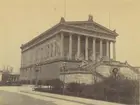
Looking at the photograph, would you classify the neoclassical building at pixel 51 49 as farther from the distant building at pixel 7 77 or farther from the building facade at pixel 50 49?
the distant building at pixel 7 77

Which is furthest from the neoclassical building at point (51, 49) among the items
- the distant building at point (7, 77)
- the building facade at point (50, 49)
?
the distant building at point (7, 77)

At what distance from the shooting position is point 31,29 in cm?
610

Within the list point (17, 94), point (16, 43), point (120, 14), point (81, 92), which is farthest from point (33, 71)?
point (120, 14)

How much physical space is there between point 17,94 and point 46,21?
261 cm

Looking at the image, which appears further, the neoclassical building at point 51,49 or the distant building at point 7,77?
the neoclassical building at point 51,49

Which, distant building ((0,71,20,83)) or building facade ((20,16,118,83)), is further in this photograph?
building facade ((20,16,118,83))

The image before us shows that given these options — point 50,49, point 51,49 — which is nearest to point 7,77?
point 50,49

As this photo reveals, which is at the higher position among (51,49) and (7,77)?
(51,49)

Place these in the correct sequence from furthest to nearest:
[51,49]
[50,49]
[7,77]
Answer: [51,49], [50,49], [7,77]

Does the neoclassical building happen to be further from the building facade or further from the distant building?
the distant building

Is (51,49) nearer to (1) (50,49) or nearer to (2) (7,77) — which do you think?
(1) (50,49)

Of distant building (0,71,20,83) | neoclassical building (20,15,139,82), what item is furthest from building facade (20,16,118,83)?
distant building (0,71,20,83)

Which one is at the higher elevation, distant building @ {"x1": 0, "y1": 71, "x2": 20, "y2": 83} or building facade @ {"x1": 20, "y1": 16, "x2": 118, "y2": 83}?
building facade @ {"x1": 20, "y1": 16, "x2": 118, "y2": 83}

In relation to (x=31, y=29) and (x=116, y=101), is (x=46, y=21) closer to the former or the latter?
(x=31, y=29)
